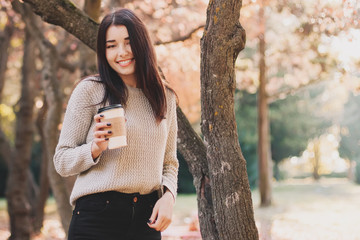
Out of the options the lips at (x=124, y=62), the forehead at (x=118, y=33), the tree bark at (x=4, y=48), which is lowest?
the lips at (x=124, y=62)

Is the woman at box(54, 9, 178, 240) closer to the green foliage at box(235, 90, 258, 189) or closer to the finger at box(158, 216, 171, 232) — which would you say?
the finger at box(158, 216, 171, 232)

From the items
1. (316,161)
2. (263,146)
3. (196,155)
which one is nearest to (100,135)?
(196,155)

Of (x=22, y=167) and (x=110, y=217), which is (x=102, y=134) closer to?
(x=110, y=217)

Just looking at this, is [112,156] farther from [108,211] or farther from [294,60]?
[294,60]

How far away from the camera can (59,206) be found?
664 centimetres

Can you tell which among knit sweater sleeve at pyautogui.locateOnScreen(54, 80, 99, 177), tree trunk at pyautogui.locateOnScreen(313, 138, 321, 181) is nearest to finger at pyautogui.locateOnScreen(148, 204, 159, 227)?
knit sweater sleeve at pyautogui.locateOnScreen(54, 80, 99, 177)

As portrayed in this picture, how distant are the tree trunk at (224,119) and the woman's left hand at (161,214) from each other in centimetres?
122

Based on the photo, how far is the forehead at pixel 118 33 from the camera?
2.30m

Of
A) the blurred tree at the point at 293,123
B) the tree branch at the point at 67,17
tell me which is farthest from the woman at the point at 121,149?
the blurred tree at the point at 293,123

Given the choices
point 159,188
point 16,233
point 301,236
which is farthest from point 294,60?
point 159,188

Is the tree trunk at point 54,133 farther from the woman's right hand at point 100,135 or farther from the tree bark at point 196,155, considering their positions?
the woman's right hand at point 100,135

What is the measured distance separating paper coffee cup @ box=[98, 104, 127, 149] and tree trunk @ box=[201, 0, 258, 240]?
1.43 metres

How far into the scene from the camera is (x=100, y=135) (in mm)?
1993

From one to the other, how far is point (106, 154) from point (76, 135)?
16cm
